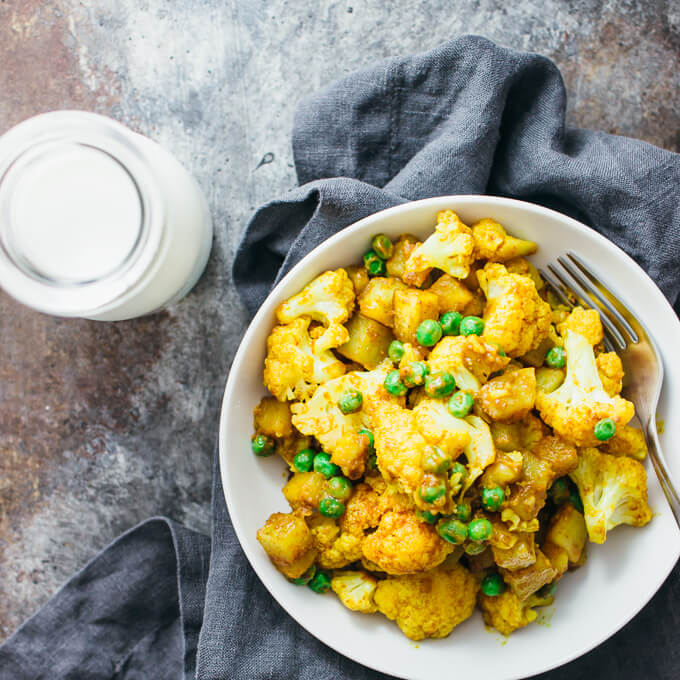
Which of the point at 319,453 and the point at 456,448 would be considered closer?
the point at 456,448

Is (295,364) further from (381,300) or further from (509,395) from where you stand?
(509,395)

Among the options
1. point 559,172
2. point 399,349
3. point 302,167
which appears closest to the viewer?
point 399,349

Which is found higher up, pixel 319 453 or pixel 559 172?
pixel 559 172

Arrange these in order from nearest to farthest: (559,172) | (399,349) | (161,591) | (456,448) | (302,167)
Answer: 1. (456,448)
2. (399,349)
3. (559,172)
4. (302,167)
5. (161,591)

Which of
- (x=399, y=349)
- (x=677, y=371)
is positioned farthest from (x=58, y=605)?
(x=677, y=371)

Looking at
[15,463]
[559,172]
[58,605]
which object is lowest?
[58,605]

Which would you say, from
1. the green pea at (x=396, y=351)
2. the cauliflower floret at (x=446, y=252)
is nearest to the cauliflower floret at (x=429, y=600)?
the green pea at (x=396, y=351)

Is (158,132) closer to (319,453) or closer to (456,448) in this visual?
(319,453)

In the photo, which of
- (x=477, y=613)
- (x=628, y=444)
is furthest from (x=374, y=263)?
(x=477, y=613)
